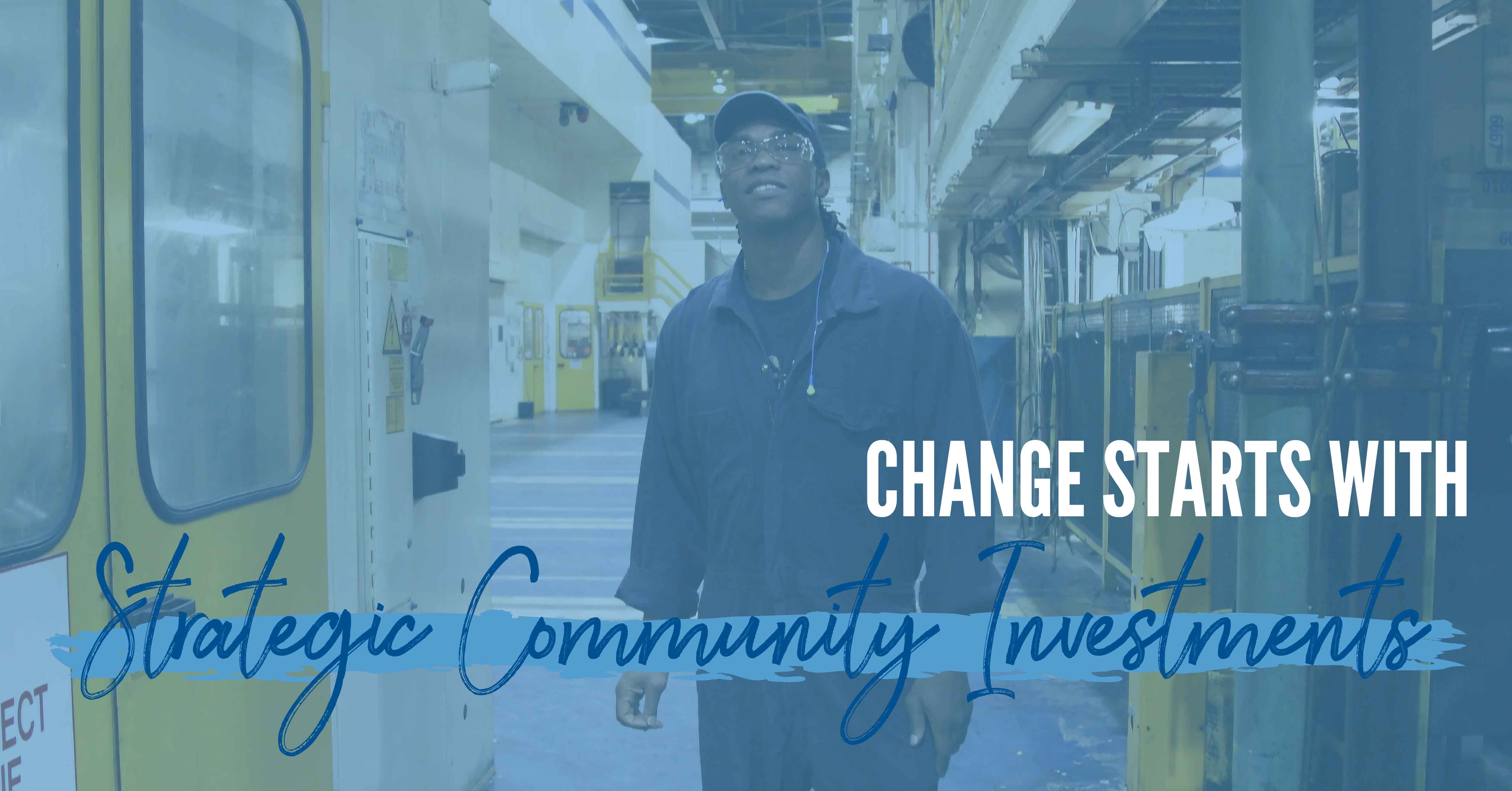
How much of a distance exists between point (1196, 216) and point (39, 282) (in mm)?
6439

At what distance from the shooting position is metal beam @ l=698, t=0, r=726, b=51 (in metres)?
24.0

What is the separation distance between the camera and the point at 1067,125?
15.0 ft

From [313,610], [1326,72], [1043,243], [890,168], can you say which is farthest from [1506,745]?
[890,168]

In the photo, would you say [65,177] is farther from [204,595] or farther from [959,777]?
[959,777]

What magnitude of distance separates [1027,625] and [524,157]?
61.6ft

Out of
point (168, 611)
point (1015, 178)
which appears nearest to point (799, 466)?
point (168, 611)

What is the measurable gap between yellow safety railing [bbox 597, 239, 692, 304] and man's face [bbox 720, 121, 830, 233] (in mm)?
22115

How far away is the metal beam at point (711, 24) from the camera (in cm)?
2400

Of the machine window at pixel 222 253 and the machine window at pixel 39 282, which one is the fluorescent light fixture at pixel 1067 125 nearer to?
the machine window at pixel 222 253

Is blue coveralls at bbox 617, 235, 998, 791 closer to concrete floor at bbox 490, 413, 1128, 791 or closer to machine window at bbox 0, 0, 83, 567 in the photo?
concrete floor at bbox 490, 413, 1128, 791

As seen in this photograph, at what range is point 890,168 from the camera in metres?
15.3

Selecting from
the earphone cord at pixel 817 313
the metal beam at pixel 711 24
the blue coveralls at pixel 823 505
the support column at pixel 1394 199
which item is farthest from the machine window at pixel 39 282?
the metal beam at pixel 711 24

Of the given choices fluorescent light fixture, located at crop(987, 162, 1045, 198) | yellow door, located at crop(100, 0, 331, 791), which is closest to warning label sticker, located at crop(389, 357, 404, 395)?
yellow door, located at crop(100, 0, 331, 791)

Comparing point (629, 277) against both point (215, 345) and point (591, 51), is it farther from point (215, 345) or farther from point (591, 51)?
point (215, 345)
